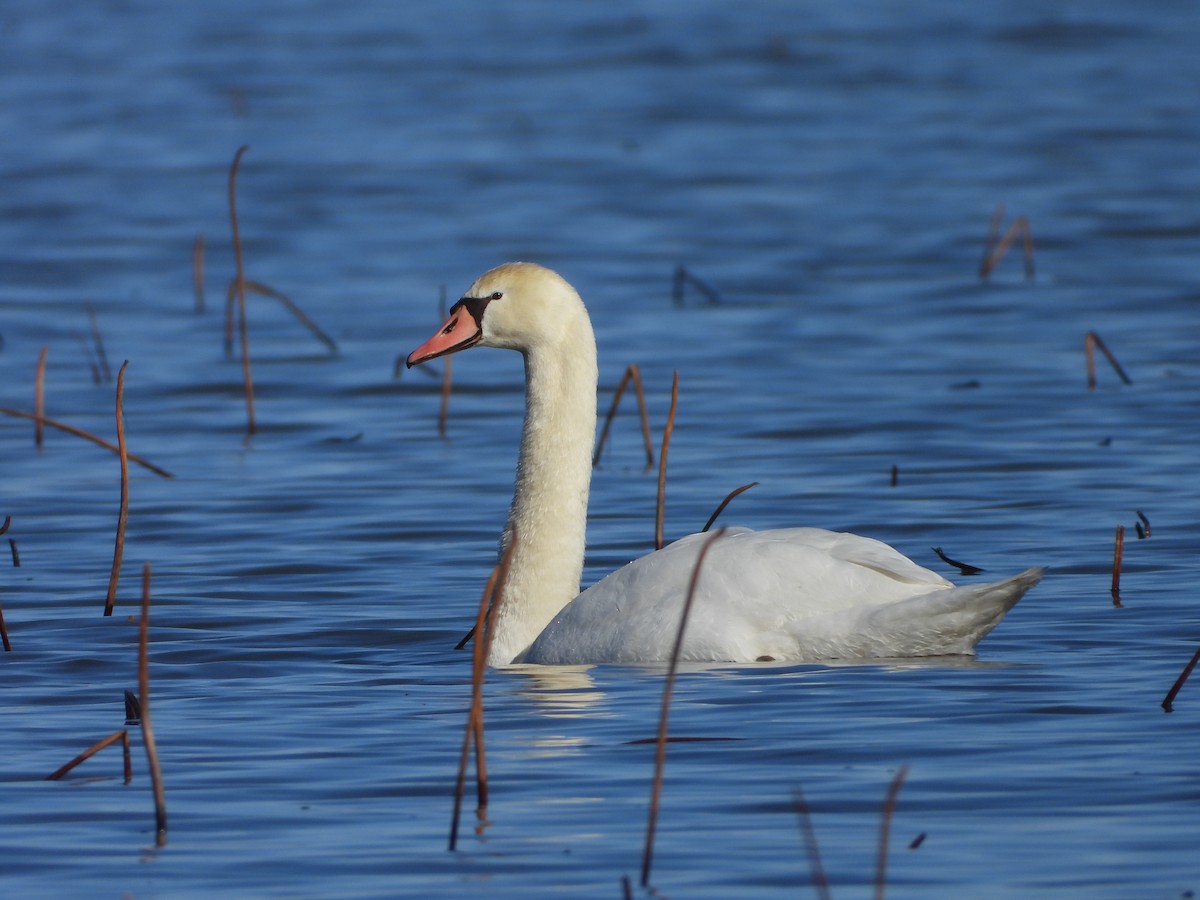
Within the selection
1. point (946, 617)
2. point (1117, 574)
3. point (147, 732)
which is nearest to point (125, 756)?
point (147, 732)

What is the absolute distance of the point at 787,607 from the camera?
7125 millimetres

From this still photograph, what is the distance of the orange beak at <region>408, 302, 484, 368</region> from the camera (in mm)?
8195

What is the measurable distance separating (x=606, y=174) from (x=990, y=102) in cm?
566

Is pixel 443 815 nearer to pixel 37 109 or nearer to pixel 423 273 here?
pixel 423 273

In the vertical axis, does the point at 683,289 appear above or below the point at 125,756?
below

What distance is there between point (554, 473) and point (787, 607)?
138 cm

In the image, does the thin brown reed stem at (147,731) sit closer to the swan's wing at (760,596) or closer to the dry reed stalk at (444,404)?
the swan's wing at (760,596)

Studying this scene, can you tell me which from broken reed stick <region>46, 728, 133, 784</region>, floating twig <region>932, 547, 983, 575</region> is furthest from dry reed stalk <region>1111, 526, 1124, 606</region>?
broken reed stick <region>46, 728, 133, 784</region>

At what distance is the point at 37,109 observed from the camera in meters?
28.2

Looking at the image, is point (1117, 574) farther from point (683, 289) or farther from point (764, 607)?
point (683, 289)

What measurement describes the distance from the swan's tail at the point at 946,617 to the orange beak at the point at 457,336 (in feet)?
6.30

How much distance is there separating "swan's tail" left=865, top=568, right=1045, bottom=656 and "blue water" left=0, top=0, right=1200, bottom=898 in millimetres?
117

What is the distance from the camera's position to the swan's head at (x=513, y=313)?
8.16 m

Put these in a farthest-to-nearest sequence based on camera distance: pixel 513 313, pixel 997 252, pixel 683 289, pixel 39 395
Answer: pixel 997 252 → pixel 683 289 → pixel 39 395 → pixel 513 313
